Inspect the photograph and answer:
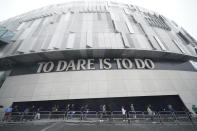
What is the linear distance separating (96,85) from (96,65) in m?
3.32

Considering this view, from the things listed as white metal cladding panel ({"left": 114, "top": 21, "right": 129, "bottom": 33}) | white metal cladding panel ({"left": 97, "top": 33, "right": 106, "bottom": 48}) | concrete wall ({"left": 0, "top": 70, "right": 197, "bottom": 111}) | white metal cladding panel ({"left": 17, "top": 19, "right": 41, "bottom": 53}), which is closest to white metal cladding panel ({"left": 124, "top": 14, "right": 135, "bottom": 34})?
white metal cladding panel ({"left": 114, "top": 21, "right": 129, "bottom": 33})

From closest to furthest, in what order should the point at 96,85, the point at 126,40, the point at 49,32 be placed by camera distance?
the point at 96,85 → the point at 126,40 → the point at 49,32

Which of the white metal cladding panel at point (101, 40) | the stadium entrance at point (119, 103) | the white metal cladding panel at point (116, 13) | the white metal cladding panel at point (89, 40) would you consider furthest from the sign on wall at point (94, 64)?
the white metal cladding panel at point (116, 13)

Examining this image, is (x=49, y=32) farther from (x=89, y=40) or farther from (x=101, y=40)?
(x=101, y=40)

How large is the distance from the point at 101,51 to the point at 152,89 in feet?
29.9

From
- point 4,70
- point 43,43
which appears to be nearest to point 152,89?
point 43,43

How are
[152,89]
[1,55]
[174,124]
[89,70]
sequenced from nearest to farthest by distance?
[174,124]
[152,89]
[89,70]
[1,55]

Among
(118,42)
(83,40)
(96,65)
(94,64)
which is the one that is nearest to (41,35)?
(83,40)

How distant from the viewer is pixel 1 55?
55.7 ft

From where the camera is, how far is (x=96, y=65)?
53.2 ft

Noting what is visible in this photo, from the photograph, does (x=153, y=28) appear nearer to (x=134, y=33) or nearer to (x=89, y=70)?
(x=134, y=33)

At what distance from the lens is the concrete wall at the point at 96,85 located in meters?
13.9

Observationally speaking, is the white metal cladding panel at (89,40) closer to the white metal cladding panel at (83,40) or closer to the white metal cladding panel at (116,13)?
the white metal cladding panel at (83,40)

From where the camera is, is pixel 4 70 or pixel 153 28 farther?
pixel 153 28
